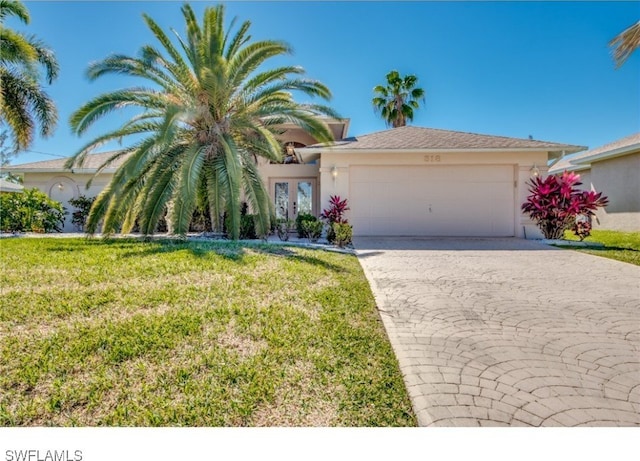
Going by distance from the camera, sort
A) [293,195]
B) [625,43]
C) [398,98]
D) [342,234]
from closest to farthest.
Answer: [625,43] → [342,234] → [293,195] → [398,98]

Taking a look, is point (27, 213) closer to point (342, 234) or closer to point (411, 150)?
point (342, 234)

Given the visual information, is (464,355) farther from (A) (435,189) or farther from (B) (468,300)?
(A) (435,189)

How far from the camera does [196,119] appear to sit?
10.5 metres

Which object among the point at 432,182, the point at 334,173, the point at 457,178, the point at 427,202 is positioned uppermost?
the point at 334,173

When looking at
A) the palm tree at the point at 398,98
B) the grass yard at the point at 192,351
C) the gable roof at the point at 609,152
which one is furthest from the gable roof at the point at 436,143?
the palm tree at the point at 398,98

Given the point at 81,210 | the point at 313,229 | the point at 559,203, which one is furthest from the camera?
the point at 81,210

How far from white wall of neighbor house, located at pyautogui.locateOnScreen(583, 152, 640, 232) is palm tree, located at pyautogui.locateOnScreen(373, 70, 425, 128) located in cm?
1168

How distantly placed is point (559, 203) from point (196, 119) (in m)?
13.1

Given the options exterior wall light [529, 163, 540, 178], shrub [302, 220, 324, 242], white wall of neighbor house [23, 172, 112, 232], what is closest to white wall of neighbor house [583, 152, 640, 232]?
exterior wall light [529, 163, 540, 178]

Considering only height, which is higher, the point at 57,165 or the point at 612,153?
the point at 612,153

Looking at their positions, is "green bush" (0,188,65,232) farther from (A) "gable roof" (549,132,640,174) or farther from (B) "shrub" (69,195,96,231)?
(A) "gable roof" (549,132,640,174)

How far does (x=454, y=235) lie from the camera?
13094 millimetres

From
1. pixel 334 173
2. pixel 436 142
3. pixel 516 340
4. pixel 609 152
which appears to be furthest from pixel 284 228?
pixel 609 152

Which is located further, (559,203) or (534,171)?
(534,171)
